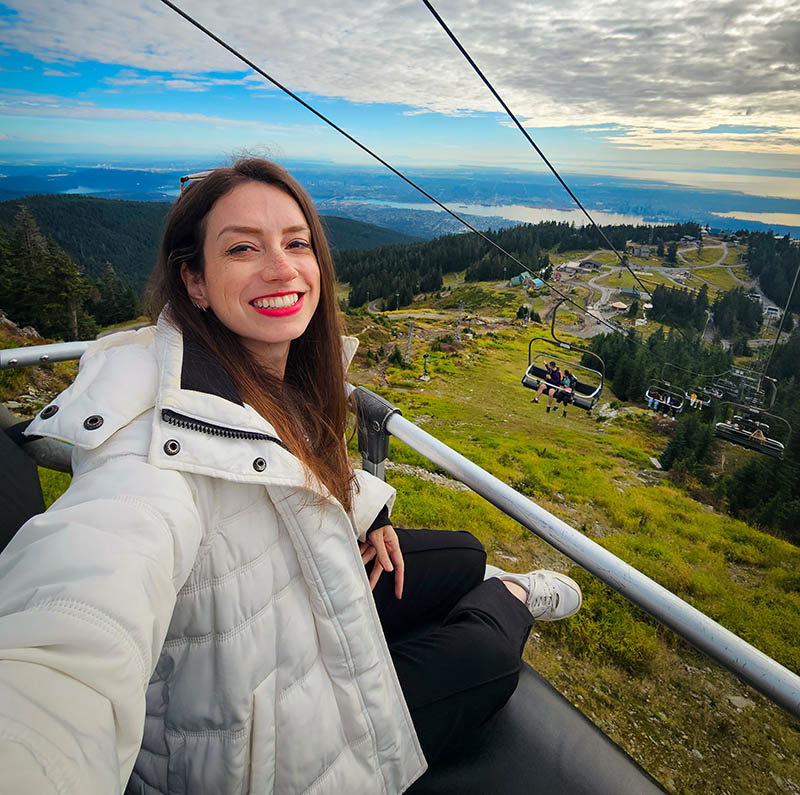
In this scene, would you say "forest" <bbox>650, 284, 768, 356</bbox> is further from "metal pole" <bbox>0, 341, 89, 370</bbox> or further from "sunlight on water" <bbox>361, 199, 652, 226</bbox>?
"metal pole" <bbox>0, 341, 89, 370</bbox>

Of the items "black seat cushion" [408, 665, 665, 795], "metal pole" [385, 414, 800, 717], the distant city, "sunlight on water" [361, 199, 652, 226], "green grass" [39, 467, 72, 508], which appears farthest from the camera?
"sunlight on water" [361, 199, 652, 226]

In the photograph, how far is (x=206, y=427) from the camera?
904 millimetres

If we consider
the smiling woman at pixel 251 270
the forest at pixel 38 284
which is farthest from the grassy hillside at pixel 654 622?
the forest at pixel 38 284

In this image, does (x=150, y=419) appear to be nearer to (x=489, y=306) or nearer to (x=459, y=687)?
(x=459, y=687)

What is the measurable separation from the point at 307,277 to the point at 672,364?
Result: 60584 mm

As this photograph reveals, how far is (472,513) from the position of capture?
5266mm

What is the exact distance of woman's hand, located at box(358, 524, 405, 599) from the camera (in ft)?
4.71

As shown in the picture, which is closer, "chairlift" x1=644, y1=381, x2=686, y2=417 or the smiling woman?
the smiling woman

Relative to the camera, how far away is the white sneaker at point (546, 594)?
1656 millimetres

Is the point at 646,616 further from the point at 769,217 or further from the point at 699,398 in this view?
the point at 769,217

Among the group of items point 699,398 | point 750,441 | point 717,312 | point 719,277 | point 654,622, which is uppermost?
point 654,622

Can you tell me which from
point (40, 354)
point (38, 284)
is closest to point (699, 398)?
point (38, 284)

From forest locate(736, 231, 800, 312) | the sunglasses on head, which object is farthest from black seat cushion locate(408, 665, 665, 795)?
forest locate(736, 231, 800, 312)

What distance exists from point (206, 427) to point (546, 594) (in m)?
1.36
